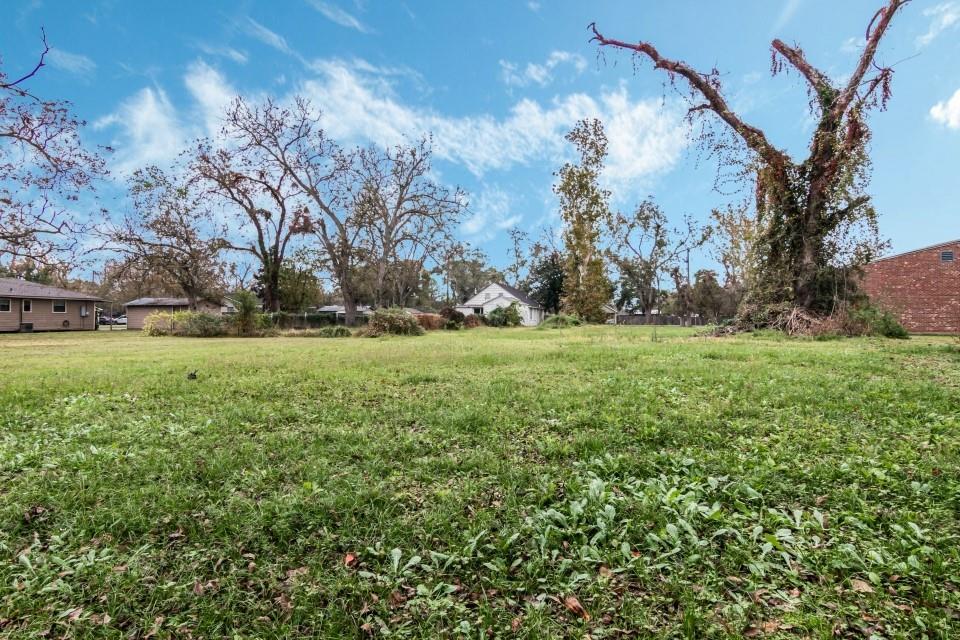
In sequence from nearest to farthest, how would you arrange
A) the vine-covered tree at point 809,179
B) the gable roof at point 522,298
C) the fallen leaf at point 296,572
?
the fallen leaf at point 296,572
the vine-covered tree at point 809,179
the gable roof at point 522,298

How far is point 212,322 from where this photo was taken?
21.5 m

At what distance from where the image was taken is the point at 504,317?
34875 millimetres

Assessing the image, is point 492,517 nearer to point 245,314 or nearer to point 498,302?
point 245,314

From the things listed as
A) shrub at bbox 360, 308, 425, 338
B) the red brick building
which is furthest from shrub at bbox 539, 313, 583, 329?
the red brick building

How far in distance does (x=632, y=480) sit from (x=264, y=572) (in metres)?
2.21

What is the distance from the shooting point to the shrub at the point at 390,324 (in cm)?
1928

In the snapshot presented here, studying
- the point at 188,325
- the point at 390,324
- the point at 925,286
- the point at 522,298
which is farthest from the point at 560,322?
the point at 188,325

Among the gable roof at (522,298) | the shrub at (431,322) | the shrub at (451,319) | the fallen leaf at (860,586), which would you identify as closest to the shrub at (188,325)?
the shrub at (431,322)

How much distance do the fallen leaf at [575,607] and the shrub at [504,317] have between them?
3167cm

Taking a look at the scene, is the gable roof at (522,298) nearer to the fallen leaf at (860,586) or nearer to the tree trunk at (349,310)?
the tree trunk at (349,310)

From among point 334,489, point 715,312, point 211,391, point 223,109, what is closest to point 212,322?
point 223,109

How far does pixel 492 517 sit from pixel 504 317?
32.4 metres

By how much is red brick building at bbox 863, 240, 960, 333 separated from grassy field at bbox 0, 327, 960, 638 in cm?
2270

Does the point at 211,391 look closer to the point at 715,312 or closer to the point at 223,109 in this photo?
the point at 223,109
